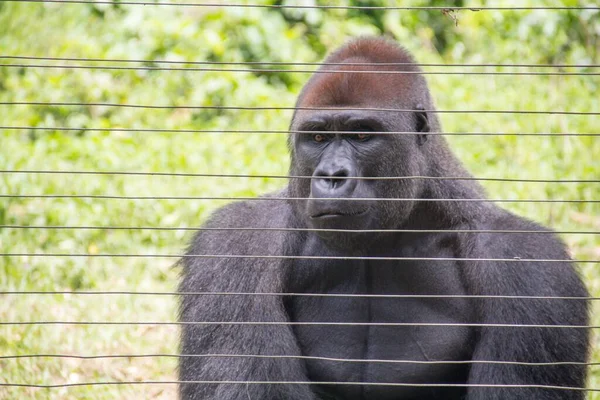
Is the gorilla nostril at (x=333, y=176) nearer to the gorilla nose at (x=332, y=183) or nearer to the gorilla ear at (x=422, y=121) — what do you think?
the gorilla nose at (x=332, y=183)

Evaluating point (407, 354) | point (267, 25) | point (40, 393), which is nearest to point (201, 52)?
point (267, 25)

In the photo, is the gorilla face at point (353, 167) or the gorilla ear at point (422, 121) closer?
the gorilla face at point (353, 167)

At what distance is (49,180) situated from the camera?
23.8ft

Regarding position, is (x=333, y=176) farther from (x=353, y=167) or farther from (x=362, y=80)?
(x=362, y=80)

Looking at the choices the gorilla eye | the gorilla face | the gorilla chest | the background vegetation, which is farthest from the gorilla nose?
the background vegetation

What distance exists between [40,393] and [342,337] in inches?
69.3

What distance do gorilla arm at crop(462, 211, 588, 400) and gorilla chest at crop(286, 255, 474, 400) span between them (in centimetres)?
18

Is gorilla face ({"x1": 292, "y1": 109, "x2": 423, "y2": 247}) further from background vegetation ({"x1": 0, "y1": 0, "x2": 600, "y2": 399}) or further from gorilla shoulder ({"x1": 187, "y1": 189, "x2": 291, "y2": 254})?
background vegetation ({"x1": 0, "y1": 0, "x2": 600, "y2": 399})

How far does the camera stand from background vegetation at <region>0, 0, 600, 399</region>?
5805 mm

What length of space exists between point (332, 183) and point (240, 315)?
0.76 m

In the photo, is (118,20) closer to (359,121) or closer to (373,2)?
(373,2)

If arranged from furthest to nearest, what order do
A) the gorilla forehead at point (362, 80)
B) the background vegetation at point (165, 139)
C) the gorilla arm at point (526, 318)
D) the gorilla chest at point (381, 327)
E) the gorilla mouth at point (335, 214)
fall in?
the background vegetation at point (165, 139) → the gorilla chest at point (381, 327) → the gorilla forehead at point (362, 80) → the gorilla arm at point (526, 318) → the gorilla mouth at point (335, 214)

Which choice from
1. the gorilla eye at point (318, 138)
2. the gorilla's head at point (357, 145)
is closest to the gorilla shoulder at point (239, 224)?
the gorilla's head at point (357, 145)

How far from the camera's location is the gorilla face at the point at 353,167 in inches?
153
